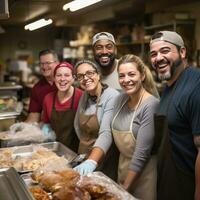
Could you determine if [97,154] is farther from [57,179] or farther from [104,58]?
[104,58]

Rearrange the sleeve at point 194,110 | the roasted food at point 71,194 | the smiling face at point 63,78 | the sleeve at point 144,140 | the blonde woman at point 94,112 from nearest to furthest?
the roasted food at point 71,194 → the sleeve at point 194,110 → the sleeve at point 144,140 → the blonde woman at point 94,112 → the smiling face at point 63,78

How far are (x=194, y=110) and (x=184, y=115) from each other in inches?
3.3

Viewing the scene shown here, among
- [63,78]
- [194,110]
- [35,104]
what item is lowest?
[35,104]

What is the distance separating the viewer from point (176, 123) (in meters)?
1.73

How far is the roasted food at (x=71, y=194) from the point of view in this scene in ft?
4.47

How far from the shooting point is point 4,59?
1043 centimetres

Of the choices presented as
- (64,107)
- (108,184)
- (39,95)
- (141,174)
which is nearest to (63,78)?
(64,107)

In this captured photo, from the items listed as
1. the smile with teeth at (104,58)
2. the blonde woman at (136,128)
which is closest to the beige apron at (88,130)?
the blonde woman at (136,128)

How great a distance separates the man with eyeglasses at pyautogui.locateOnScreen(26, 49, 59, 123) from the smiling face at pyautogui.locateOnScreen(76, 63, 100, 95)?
915 mm

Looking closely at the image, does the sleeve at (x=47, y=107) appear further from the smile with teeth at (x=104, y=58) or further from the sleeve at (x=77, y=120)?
the smile with teeth at (x=104, y=58)

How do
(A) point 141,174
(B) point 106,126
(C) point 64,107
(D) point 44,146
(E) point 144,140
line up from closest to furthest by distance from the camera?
(E) point 144,140
(A) point 141,174
(B) point 106,126
(D) point 44,146
(C) point 64,107

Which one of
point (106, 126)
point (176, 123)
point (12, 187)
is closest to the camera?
point (12, 187)

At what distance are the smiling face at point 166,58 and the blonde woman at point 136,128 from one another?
8.2 inches

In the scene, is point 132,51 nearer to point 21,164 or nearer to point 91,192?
point 21,164
